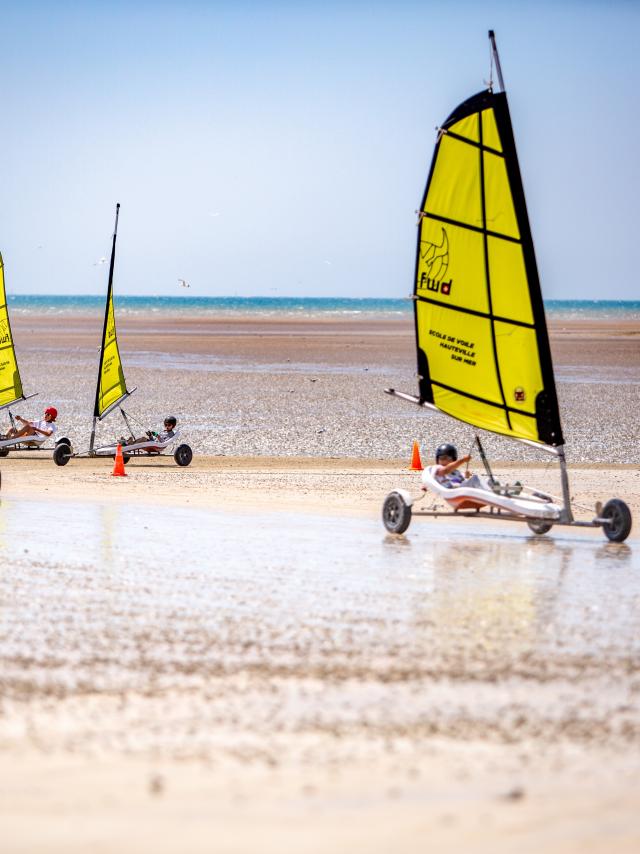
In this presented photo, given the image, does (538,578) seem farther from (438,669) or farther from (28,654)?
(28,654)

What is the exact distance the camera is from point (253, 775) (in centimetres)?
638

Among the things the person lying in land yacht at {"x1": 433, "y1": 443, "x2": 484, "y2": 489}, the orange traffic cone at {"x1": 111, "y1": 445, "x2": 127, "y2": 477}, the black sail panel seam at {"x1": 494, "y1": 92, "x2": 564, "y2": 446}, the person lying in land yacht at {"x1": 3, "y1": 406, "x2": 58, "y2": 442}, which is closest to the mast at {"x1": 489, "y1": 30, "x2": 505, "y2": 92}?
the black sail panel seam at {"x1": 494, "y1": 92, "x2": 564, "y2": 446}

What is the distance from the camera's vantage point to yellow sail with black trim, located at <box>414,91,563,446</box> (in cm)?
1491

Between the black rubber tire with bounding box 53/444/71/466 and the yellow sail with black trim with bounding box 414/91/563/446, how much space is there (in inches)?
352

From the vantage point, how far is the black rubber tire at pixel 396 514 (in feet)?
47.1

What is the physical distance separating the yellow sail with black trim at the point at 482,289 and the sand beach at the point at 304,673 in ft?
5.13

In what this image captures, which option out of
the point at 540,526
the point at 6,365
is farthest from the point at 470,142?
the point at 6,365

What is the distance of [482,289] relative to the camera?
50.3ft

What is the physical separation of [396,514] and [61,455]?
9.86 metres

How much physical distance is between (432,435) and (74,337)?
181 feet

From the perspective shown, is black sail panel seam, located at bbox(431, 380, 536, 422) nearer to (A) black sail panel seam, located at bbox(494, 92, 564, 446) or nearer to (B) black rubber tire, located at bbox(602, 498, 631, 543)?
(A) black sail panel seam, located at bbox(494, 92, 564, 446)

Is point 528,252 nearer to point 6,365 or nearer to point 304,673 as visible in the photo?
point 304,673

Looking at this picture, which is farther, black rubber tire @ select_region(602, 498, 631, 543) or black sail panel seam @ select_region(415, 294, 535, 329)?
black sail panel seam @ select_region(415, 294, 535, 329)

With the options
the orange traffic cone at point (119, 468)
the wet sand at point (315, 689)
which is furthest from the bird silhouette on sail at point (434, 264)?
the orange traffic cone at point (119, 468)
